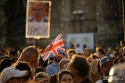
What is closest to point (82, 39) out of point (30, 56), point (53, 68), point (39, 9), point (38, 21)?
point (39, 9)

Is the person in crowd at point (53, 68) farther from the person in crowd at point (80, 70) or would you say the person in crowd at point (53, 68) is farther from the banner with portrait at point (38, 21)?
the banner with portrait at point (38, 21)

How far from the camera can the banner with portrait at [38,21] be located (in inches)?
675

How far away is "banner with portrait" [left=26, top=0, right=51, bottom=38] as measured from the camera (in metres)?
17.2

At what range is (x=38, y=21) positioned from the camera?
17.3 metres

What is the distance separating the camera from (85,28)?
3978 centimetres

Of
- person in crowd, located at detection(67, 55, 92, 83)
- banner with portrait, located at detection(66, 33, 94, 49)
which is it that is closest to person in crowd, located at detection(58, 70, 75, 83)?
person in crowd, located at detection(67, 55, 92, 83)

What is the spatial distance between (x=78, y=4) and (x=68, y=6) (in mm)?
837

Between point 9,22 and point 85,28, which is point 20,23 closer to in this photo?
point 9,22

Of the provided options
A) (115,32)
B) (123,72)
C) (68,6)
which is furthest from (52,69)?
(68,6)

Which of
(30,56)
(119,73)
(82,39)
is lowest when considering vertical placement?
(82,39)

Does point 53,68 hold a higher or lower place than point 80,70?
lower

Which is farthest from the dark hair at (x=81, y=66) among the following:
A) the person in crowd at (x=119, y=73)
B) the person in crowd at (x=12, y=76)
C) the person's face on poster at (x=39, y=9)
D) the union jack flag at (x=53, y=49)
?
the person's face on poster at (x=39, y=9)

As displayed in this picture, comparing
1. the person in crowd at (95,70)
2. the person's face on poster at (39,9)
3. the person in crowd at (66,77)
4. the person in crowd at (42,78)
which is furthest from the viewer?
the person's face on poster at (39,9)

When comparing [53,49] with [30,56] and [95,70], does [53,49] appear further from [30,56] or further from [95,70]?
[30,56]
